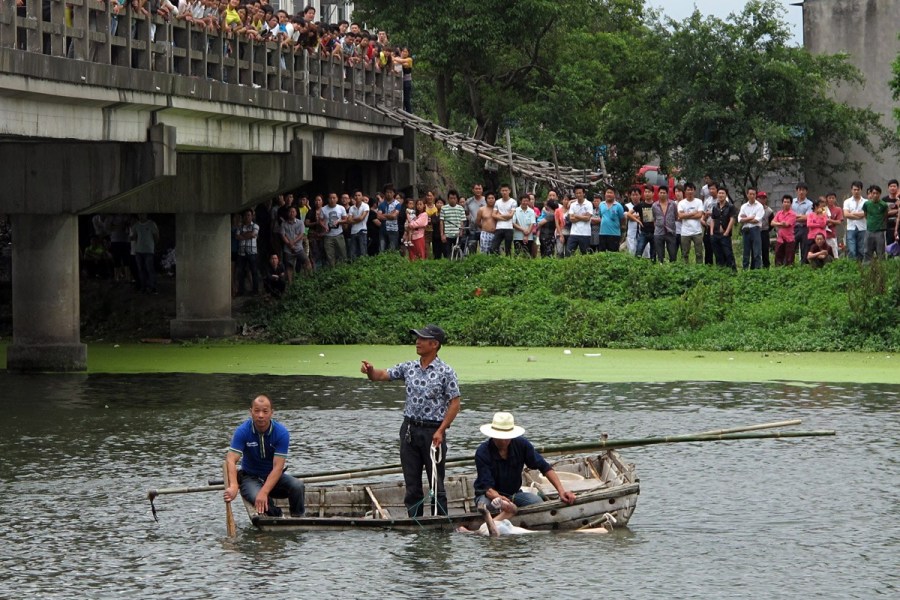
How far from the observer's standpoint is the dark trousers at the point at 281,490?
15125 millimetres

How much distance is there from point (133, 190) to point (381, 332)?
21.5ft

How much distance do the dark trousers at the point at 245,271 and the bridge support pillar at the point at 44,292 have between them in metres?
8.58

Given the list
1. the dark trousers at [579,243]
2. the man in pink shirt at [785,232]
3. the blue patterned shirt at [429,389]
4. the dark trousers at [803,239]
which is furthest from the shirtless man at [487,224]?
the blue patterned shirt at [429,389]

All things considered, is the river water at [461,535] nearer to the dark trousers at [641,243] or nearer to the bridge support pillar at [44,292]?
the bridge support pillar at [44,292]

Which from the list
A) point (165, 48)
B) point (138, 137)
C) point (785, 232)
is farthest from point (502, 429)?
point (785, 232)

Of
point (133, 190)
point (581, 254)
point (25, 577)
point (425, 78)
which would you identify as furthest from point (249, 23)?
point (425, 78)

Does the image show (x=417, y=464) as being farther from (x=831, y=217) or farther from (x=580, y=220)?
(x=580, y=220)

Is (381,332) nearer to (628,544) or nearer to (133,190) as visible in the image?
(133,190)

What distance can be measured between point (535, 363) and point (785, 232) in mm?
7524

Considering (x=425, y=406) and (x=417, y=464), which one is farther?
(x=417, y=464)

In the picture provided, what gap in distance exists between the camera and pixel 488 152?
43156mm

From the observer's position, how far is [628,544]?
14.6m

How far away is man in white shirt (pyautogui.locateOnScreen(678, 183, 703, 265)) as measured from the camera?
33.8 meters

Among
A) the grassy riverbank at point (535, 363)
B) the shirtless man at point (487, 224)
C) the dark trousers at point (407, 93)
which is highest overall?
the dark trousers at point (407, 93)
